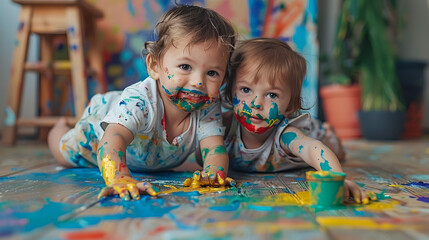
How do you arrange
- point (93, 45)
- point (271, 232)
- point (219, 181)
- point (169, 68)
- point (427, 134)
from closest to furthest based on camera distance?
1. point (271, 232)
2. point (219, 181)
3. point (169, 68)
4. point (93, 45)
5. point (427, 134)

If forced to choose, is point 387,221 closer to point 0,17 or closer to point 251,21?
point 251,21

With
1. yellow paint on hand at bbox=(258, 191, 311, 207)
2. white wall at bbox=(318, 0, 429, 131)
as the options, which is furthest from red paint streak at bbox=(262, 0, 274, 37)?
yellow paint on hand at bbox=(258, 191, 311, 207)

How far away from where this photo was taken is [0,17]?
109 inches

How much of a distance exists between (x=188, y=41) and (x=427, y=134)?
10.2 feet

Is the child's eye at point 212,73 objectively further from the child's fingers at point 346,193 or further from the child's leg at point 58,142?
the child's leg at point 58,142

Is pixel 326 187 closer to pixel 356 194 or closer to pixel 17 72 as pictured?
pixel 356 194

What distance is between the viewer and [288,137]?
48.8 inches

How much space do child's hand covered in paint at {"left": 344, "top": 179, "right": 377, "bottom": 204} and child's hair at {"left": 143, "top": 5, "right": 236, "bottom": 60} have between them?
524mm

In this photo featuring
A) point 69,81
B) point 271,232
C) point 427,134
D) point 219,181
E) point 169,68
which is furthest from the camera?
point 427,134

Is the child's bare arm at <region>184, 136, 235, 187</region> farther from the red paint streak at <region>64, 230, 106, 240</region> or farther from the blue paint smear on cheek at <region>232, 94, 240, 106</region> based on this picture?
the red paint streak at <region>64, 230, 106, 240</region>

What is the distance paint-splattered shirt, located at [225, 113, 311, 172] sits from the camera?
130 centimetres

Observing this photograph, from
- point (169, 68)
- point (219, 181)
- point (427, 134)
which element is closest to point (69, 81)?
point (169, 68)

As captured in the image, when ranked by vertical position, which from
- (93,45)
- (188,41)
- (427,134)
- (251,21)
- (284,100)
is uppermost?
(251,21)

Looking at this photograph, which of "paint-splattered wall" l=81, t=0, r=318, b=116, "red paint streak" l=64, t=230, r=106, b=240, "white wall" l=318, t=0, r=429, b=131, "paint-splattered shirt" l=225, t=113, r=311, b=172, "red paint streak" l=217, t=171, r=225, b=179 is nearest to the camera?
"red paint streak" l=64, t=230, r=106, b=240
